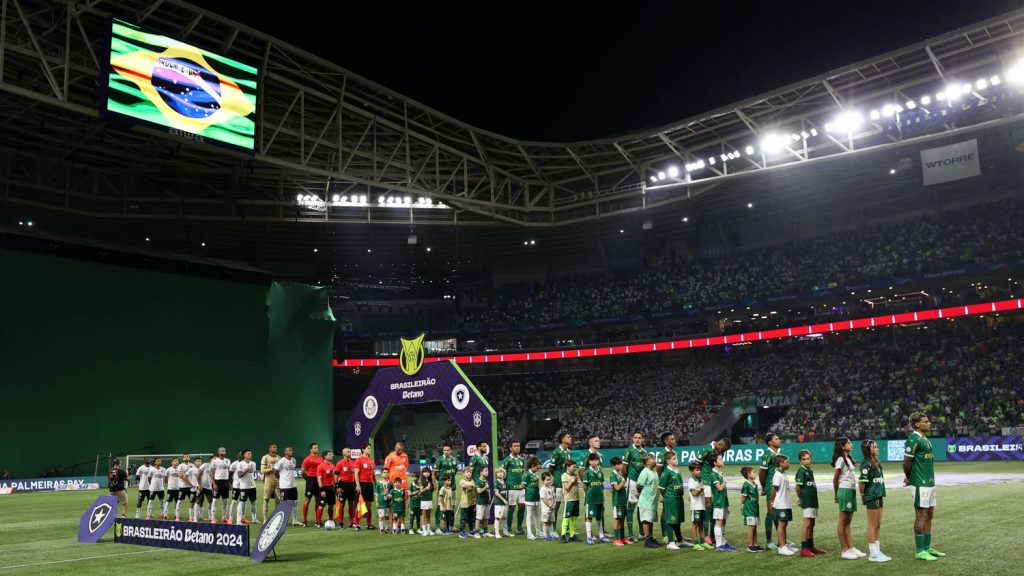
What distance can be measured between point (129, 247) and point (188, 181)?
27.8 feet

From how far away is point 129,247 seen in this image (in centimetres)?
4422

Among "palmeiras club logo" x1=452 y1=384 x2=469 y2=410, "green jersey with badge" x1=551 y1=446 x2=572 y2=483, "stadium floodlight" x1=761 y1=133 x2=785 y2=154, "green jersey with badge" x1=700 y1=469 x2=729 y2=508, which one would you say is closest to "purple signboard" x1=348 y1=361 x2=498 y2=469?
"palmeiras club logo" x1=452 y1=384 x2=469 y2=410

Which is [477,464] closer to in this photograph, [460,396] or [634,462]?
[460,396]

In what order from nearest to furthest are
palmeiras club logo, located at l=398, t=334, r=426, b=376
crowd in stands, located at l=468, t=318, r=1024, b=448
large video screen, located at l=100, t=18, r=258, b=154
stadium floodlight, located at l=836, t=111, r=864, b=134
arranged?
1. palmeiras club logo, located at l=398, t=334, r=426, b=376
2. large video screen, located at l=100, t=18, r=258, b=154
3. stadium floodlight, located at l=836, t=111, r=864, b=134
4. crowd in stands, located at l=468, t=318, r=1024, b=448

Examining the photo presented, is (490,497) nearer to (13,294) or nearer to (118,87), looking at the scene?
(118,87)

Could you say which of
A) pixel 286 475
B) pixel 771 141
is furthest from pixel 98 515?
pixel 771 141

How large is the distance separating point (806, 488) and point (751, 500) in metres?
1.13

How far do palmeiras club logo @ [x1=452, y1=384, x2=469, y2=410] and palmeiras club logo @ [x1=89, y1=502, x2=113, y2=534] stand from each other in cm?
837

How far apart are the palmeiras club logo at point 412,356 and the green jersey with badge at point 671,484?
946 centimetres

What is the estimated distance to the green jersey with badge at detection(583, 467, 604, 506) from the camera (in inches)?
610

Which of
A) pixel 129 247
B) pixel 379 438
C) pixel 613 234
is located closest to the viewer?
pixel 129 247

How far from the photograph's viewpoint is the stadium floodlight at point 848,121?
31.6 metres

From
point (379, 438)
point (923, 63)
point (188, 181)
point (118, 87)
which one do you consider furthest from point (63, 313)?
point (923, 63)

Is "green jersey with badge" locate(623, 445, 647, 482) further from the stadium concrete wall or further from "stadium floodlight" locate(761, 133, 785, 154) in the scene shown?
the stadium concrete wall
